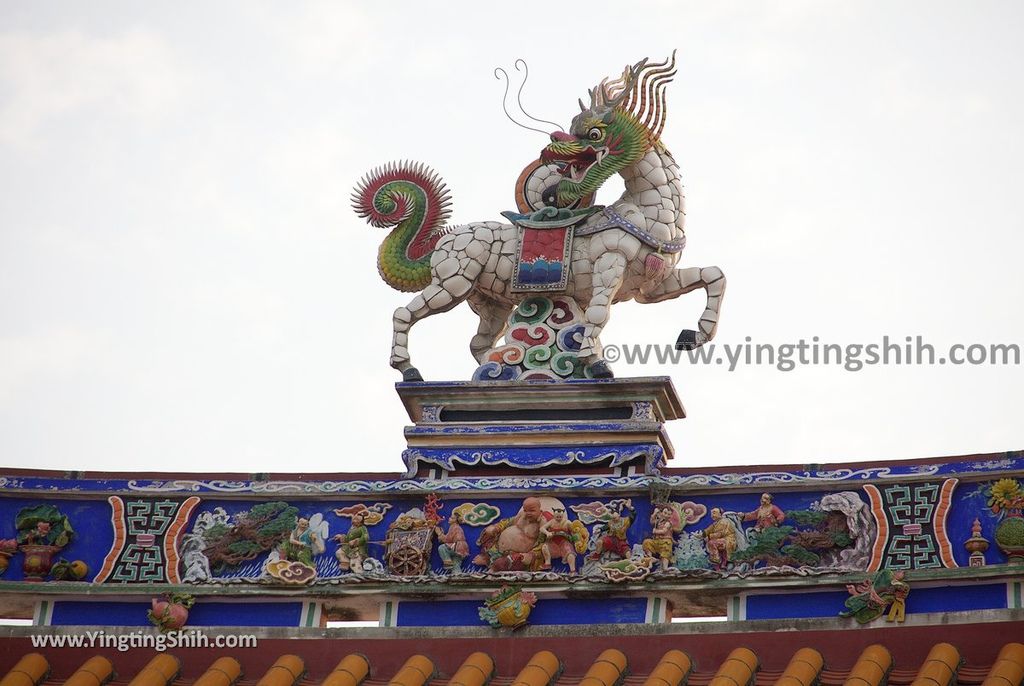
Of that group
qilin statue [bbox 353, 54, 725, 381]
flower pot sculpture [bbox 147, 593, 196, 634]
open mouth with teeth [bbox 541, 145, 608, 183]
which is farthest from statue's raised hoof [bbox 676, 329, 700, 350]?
flower pot sculpture [bbox 147, 593, 196, 634]

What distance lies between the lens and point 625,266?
1638 centimetres

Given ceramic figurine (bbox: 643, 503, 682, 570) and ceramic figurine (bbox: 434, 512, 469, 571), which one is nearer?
ceramic figurine (bbox: 643, 503, 682, 570)

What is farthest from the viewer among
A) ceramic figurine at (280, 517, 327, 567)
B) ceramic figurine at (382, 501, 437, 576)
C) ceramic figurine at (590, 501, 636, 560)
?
ceramic figurine at (280, 517, 327, 567)

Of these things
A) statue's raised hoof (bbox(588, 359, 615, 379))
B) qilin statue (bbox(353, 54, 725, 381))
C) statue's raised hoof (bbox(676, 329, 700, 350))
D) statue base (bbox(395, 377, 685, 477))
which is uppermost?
qilin statue (bbox(353, 54, 725, 381))

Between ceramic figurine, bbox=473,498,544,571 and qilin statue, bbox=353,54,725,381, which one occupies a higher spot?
qilin statue, bbox=353,54,725,381

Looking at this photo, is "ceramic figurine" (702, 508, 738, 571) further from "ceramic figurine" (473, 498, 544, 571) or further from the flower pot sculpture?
the flower pot sculpture

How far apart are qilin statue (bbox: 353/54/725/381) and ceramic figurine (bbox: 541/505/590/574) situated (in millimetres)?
1480

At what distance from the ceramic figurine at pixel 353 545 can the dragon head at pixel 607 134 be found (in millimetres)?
3219

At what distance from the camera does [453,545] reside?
15258mm

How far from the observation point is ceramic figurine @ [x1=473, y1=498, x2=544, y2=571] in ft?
49.4

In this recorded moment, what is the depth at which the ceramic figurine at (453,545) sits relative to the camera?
15.2 m

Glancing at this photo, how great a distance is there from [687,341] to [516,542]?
236cm

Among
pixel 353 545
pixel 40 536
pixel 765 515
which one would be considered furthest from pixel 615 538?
pixel 40 536

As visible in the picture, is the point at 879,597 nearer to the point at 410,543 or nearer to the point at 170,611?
the point at 410,543
